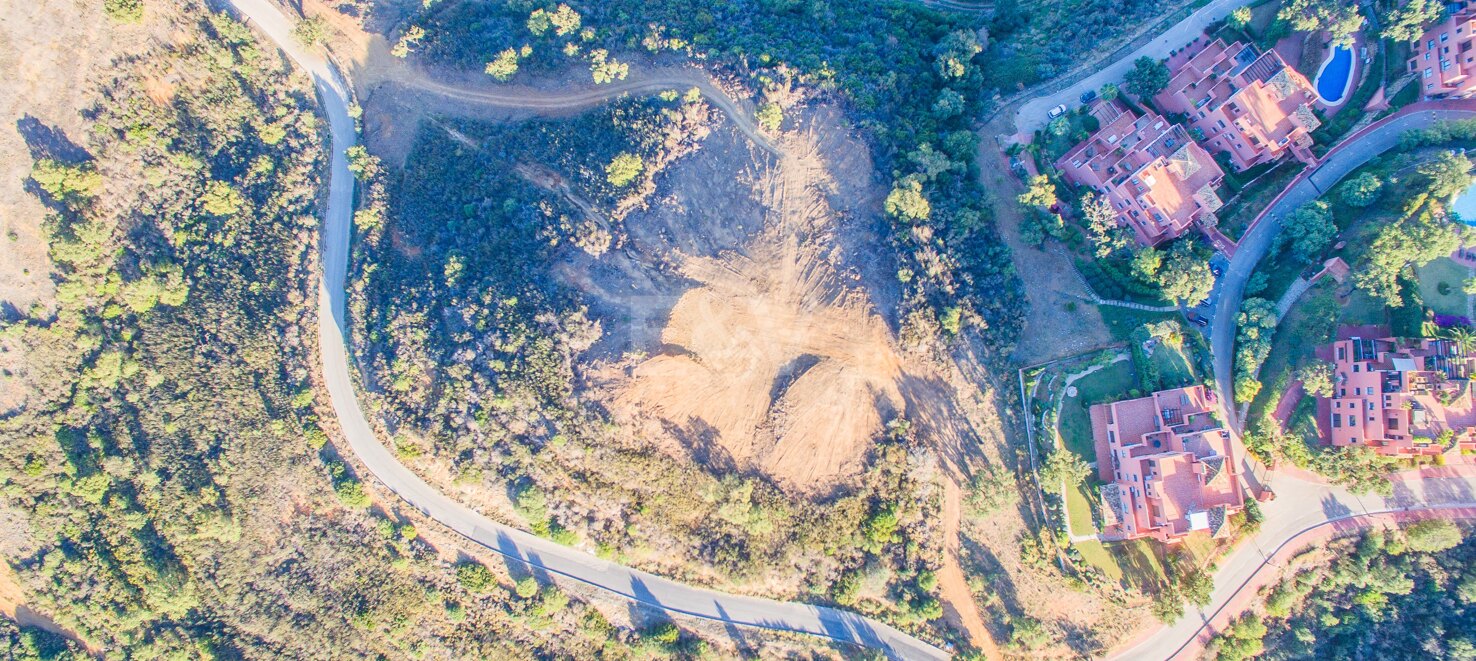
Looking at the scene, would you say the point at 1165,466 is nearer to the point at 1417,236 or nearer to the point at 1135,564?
the point at 1135,564

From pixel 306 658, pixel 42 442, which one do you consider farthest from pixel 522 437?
pixel 42 442

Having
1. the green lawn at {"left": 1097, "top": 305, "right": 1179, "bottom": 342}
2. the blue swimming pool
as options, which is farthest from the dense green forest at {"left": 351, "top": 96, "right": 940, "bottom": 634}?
the blue swimming pool

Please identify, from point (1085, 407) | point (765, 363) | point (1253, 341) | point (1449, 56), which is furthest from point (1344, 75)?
point (765, 363)

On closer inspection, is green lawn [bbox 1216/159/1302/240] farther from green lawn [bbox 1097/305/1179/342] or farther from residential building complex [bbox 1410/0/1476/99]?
residential building complex [bbox 1410/0/1476/99]

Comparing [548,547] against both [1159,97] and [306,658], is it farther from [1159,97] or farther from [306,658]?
[1159,97]

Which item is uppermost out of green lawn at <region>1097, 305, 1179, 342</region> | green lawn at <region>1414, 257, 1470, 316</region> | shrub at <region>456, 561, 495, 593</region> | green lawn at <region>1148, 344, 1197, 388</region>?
green lawn at <region>1414, 257, 1470, 316</region>
